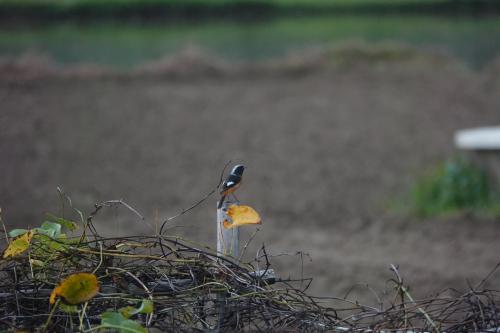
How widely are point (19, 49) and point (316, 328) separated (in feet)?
29.0

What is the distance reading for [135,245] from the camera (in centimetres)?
204

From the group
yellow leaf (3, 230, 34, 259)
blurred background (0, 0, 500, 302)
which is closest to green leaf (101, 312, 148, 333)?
yellow leaf (3, 230, 34, 259)

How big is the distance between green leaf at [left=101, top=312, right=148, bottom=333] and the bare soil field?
3211 millimetres

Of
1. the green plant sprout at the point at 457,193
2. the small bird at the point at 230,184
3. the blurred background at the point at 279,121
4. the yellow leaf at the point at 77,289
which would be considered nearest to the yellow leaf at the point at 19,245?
the yellow leaf at the point at 77,289

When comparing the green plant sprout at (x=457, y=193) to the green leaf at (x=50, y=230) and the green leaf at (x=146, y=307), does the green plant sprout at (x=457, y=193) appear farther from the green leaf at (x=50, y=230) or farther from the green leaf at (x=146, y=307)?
the green leaf at (x=146, y=307)

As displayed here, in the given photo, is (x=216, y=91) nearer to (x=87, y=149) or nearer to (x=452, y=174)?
(x=87, y=149)

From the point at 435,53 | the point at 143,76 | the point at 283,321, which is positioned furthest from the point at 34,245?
the point at 435,53

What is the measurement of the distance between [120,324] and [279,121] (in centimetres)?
691

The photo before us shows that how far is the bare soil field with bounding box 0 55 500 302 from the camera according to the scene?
577 cm

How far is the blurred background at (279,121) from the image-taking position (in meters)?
6.04

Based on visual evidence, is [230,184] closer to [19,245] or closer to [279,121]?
[19,245]

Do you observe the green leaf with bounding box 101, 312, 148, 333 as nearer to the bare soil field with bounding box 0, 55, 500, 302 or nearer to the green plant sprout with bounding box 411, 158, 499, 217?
the bare soil field with bounding box 0, 55, 500, 302

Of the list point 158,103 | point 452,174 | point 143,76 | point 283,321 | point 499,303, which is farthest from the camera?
point 143,76

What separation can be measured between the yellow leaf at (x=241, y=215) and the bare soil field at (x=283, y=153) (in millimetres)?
2861
